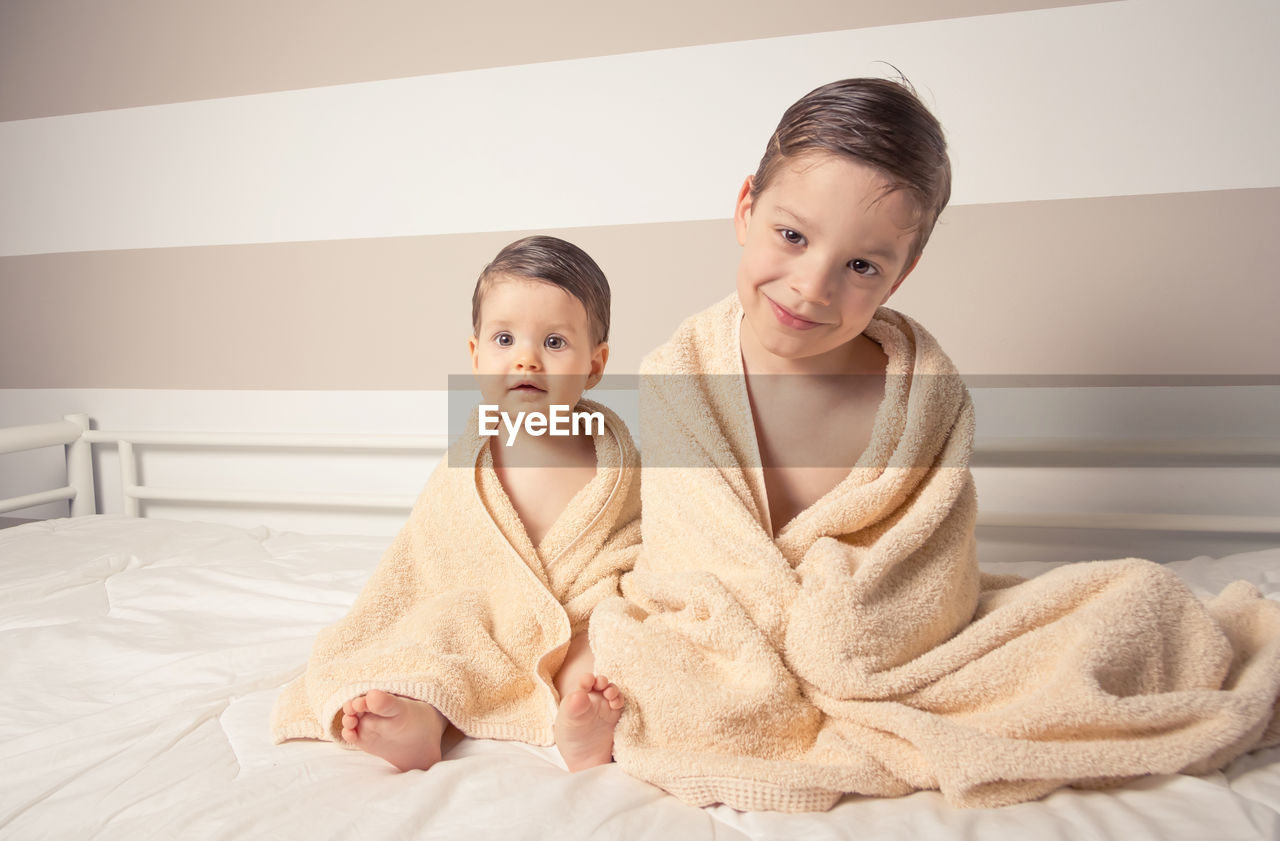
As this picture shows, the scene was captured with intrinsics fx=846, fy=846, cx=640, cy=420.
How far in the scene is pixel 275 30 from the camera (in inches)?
71.6

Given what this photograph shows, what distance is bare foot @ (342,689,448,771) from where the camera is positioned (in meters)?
0.75

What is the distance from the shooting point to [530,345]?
97 centimetres

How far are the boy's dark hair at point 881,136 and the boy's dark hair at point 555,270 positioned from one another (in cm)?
26

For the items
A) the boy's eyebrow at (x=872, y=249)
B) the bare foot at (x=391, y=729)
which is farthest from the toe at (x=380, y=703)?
the boy's eyebrow at (x=872, y=249)

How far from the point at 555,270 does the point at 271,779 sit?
58cm

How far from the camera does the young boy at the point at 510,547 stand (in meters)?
0.84

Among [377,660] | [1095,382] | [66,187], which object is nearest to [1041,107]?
[1095,382]

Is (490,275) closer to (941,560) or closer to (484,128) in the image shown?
(941,560)

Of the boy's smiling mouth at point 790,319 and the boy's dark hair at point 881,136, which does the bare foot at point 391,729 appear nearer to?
the boy's smiling mouth at point 790,319

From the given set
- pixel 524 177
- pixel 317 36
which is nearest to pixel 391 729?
pixel 524 177

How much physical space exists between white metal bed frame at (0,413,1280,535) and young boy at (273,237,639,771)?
721 millimetres

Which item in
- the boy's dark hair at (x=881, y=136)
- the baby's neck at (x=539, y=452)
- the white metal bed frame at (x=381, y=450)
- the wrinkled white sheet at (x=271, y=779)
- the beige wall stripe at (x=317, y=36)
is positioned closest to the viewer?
the wrinkled white sheet at (x=271, y=779)

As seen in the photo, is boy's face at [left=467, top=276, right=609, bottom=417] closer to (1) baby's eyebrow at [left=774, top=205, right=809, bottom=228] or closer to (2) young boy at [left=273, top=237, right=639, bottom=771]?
(2) young boy at [left=273, top=237, right=639, bottom=771]

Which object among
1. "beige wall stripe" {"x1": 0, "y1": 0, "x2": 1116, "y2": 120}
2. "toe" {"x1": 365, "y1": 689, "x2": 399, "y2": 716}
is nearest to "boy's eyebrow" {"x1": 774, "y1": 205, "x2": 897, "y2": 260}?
"toe" {"x1": 365, "y1": 689, "x2": 399, "y2": 716}
